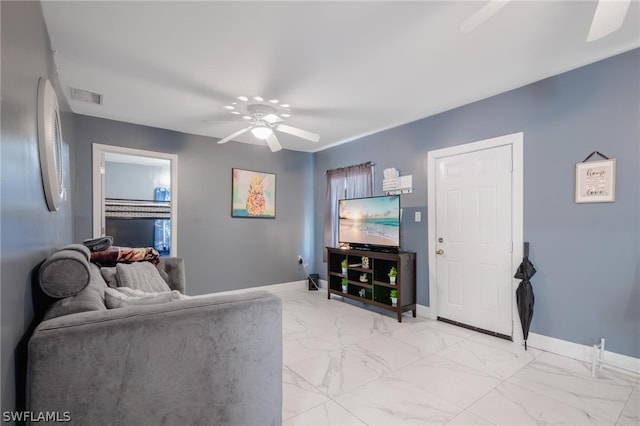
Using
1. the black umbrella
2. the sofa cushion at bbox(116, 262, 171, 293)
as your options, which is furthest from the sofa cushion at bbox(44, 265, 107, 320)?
the black umbrella

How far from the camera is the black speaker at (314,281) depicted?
520cm

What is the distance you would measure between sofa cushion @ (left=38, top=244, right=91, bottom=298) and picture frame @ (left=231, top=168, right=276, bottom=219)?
3.35 meters

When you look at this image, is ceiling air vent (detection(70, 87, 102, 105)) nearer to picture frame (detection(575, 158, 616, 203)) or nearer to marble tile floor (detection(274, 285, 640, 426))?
marble tile floor (detection(274, 285, 640, 426))

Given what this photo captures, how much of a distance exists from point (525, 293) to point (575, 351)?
564 mm

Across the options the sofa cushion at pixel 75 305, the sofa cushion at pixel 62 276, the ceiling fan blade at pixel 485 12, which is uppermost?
A: the ceiling fan blade at pixel 485 12

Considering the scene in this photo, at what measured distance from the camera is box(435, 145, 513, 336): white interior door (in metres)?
2.98

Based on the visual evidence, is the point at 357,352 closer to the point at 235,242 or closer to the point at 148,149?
the point at 235,242

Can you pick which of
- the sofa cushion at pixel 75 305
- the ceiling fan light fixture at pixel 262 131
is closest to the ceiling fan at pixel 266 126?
the ceiling fan light fixture at pixel 262 131

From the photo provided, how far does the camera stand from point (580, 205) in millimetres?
2494

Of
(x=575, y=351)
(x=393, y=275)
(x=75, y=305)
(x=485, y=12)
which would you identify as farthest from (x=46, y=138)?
(x=575, y=351)

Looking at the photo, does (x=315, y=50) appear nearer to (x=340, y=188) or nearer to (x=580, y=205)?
(x=580, y=205)

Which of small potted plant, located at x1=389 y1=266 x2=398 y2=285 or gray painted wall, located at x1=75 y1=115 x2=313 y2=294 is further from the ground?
gray painted wall, located at x1=75 y1=115 x2=313 y2=294

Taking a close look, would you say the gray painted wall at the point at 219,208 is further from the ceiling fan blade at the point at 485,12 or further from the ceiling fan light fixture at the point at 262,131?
the ceiling fan blade at the point at 485,12

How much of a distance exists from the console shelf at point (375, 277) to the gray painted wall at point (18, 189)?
3.20 meters
